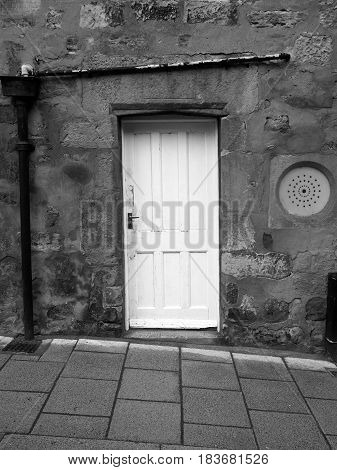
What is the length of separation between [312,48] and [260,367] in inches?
106

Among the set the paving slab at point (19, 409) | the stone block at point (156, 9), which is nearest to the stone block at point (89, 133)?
the stone block at point (156, 9)

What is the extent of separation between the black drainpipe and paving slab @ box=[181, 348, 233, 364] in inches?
55.6

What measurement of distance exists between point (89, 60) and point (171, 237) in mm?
1718

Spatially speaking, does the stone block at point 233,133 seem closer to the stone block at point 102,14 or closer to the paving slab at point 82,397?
the stone block at point 102,14

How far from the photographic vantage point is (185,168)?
153 inches

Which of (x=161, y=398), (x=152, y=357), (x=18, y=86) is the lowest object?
(x=161, y=398)

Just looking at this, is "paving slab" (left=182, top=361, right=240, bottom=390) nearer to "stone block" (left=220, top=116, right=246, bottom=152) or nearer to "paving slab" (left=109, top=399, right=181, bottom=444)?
"paving slab" (left=109, top=399, right=181, bottom=444)

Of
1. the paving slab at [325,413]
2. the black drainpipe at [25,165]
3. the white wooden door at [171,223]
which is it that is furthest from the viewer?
the white wooden door at [171,223]

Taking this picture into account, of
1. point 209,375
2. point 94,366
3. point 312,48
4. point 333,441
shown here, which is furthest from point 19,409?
point 312,48

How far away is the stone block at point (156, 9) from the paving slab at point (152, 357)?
9.25 feet

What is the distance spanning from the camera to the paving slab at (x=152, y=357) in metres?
3.40

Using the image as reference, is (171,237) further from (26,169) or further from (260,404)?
(260,404)

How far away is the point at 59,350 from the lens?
3.61m

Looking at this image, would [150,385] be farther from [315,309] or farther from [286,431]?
[315,309]
